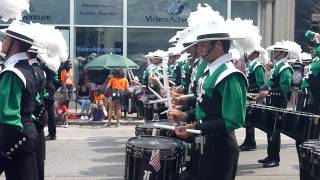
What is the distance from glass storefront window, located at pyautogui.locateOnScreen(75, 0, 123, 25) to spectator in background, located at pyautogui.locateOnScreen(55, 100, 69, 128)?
5.21 metres

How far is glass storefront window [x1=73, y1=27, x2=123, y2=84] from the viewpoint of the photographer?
59.9 ft

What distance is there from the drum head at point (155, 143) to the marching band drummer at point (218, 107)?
1.71 feet

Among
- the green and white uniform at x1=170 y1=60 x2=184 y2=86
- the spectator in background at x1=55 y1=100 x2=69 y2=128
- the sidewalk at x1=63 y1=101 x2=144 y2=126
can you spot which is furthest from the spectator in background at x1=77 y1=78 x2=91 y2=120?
the green and white uniform at x1=170 y1=60 x2=184 y2=86

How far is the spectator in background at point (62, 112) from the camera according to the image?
1382 centimetres

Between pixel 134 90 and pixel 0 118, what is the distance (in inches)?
312

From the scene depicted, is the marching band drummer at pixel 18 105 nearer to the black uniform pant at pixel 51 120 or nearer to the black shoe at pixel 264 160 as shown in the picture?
the black shoe at pixel 264 160

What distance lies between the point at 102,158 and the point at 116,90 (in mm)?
5307

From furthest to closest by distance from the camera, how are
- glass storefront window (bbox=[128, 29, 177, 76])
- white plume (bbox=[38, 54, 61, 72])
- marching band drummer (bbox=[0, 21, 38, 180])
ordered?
glass storefront window (bbox=[128, 29, 177, 76])
white plume (bbox=[38, 54, 61, 72])
marching band drummer (bbox=[0, 21, 38, 180])

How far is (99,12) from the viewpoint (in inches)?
734

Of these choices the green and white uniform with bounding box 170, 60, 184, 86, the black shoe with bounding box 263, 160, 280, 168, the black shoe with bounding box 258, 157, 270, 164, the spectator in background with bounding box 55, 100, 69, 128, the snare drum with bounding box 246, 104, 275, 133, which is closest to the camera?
the snare drum with bounding box 246, 104, 275, 133

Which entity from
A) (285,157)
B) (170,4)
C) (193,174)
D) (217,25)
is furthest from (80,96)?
(217,25)

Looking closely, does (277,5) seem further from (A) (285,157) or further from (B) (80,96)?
(A) (285,157)

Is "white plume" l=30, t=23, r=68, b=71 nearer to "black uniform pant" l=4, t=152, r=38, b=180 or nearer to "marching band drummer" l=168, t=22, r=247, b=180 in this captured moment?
"black uniform pant" l=4, t=152, r=38, b=180

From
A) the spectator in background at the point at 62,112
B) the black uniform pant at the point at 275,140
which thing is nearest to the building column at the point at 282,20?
the spectator in background at the point at 62,112
